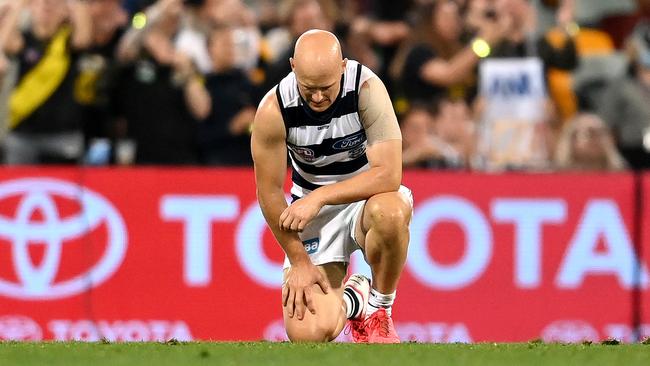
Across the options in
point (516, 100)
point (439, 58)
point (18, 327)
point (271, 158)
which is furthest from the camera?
point (439, 58)

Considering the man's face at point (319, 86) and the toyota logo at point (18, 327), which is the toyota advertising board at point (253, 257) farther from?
the man's face at point (319, 86)

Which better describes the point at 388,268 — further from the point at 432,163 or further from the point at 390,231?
the point at 432,163

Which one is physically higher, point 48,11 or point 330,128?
point 330,128

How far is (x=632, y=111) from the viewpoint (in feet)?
38.1

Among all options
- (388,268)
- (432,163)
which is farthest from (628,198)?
(388,268)

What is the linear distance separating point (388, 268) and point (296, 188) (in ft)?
2.54

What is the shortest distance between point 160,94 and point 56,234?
1.42 m

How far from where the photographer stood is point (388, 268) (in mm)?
7449

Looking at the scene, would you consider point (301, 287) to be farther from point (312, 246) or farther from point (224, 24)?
point (224, 24)

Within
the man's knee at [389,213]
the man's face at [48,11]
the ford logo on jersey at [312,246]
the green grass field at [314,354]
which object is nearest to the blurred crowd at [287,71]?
the man's face at [48,11]

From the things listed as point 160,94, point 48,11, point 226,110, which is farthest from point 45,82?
point 226,110

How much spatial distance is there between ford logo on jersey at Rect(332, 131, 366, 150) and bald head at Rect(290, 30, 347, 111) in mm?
347

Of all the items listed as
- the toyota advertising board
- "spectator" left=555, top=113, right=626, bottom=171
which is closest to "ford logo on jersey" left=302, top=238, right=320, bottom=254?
the toyota advertising board

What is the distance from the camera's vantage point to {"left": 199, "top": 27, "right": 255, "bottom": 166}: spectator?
36.1 ft
